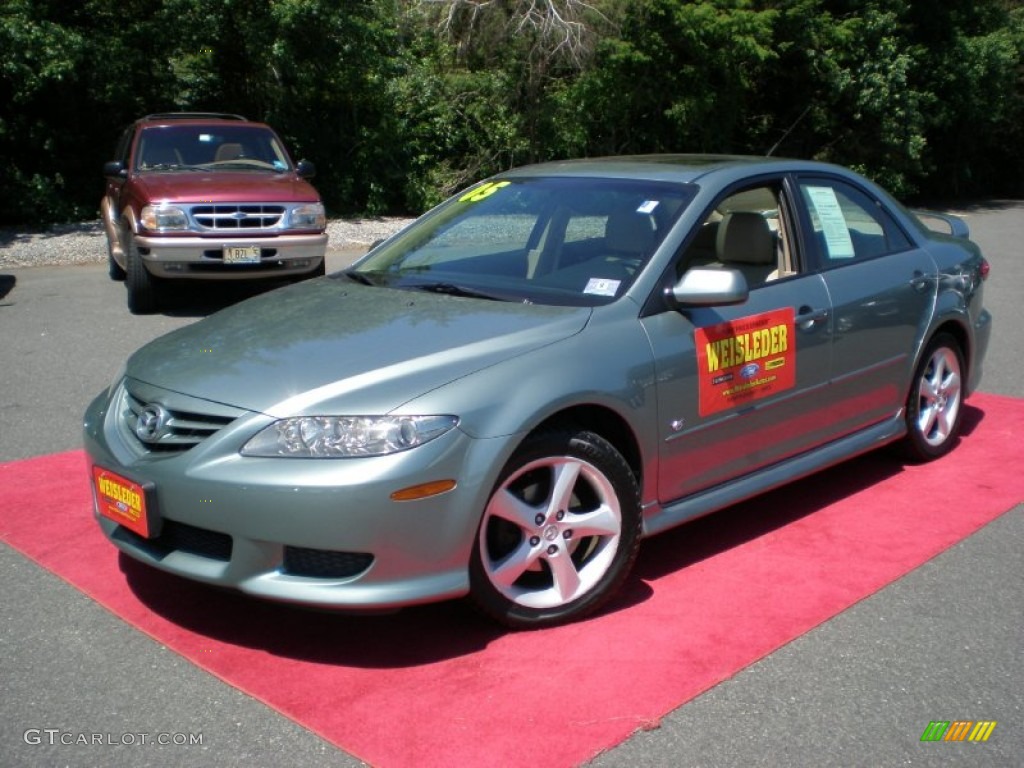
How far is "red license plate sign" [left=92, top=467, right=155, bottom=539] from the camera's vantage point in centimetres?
377

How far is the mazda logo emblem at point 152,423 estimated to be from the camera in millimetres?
3857

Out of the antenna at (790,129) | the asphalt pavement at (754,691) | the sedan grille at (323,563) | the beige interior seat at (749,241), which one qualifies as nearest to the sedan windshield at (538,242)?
the beige interior seat at (749,241)

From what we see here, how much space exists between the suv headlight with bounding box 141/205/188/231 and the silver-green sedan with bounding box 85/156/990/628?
18.2ft

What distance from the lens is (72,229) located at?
1705cm

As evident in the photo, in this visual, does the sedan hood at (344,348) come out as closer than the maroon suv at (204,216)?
Yes

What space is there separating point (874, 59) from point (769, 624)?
2172cm

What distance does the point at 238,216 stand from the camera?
10.6 m

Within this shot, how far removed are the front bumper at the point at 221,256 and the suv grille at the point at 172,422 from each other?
6.69m

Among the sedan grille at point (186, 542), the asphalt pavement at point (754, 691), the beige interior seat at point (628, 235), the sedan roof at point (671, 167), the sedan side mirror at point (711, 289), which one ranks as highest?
the sedan roof at point (671, 167)

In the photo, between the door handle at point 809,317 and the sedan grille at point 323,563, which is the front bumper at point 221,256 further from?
the sedan grille at point 323,563

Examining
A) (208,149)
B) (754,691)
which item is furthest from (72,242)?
(754,691)

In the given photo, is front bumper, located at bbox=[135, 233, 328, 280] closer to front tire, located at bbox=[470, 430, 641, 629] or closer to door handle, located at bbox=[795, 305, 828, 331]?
door handle, located at bbox=[795, 305, 828, 331]

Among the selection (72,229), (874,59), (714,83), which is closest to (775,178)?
(72,229)

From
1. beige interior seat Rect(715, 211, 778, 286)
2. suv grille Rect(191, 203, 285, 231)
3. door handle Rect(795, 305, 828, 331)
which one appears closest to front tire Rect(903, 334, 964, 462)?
door handle Rect(795, 305, 828, 331)
